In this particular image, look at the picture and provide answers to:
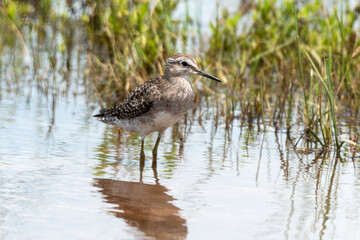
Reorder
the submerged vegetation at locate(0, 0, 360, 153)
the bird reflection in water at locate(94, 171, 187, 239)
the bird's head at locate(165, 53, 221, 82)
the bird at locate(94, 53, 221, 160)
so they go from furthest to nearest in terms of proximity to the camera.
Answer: the submerged vegetation at locate(0, 0, 360, 153) → the bird's head at locate(165, 53, 221, 82) → the bird at locate(94, 53, 221, 160) → the bird reflection in water at locate(94, 171, 187, 239)

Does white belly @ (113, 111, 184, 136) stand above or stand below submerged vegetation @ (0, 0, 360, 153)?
below

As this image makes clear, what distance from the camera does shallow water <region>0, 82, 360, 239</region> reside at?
5.09 metres

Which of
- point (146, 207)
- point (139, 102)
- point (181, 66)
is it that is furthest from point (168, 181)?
point (181, 66)

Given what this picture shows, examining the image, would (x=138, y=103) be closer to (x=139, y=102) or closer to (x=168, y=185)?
(x=139, y=102)

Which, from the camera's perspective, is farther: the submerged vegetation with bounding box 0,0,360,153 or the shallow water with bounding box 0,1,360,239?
the submerged vegetation with bounding box 0,0,360,153

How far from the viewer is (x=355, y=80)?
1002 centimetres

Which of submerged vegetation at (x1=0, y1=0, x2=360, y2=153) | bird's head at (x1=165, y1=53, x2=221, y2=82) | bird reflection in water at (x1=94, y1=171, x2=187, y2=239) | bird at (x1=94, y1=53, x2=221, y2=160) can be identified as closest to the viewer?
bird reflection in water at (x1=94, y1=171, x2=187, y2=239)

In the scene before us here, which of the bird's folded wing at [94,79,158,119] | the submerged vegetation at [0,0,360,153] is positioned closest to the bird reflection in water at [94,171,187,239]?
the bird's folded wing at [94,79,158,119]

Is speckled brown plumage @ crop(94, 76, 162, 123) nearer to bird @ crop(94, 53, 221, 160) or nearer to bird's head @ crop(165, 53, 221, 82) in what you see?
bird @ crop(94, 53, 221, 160)

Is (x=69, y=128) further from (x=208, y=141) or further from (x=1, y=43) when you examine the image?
(x=1, y=43)

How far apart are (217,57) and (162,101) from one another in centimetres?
442

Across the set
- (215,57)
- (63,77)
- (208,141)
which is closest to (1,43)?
(63,77)

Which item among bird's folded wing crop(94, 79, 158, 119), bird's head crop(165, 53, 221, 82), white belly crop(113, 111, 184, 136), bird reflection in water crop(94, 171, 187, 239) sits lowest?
bird reflection in water crop(94, 171, 187, 239)

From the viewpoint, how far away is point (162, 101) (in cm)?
732
